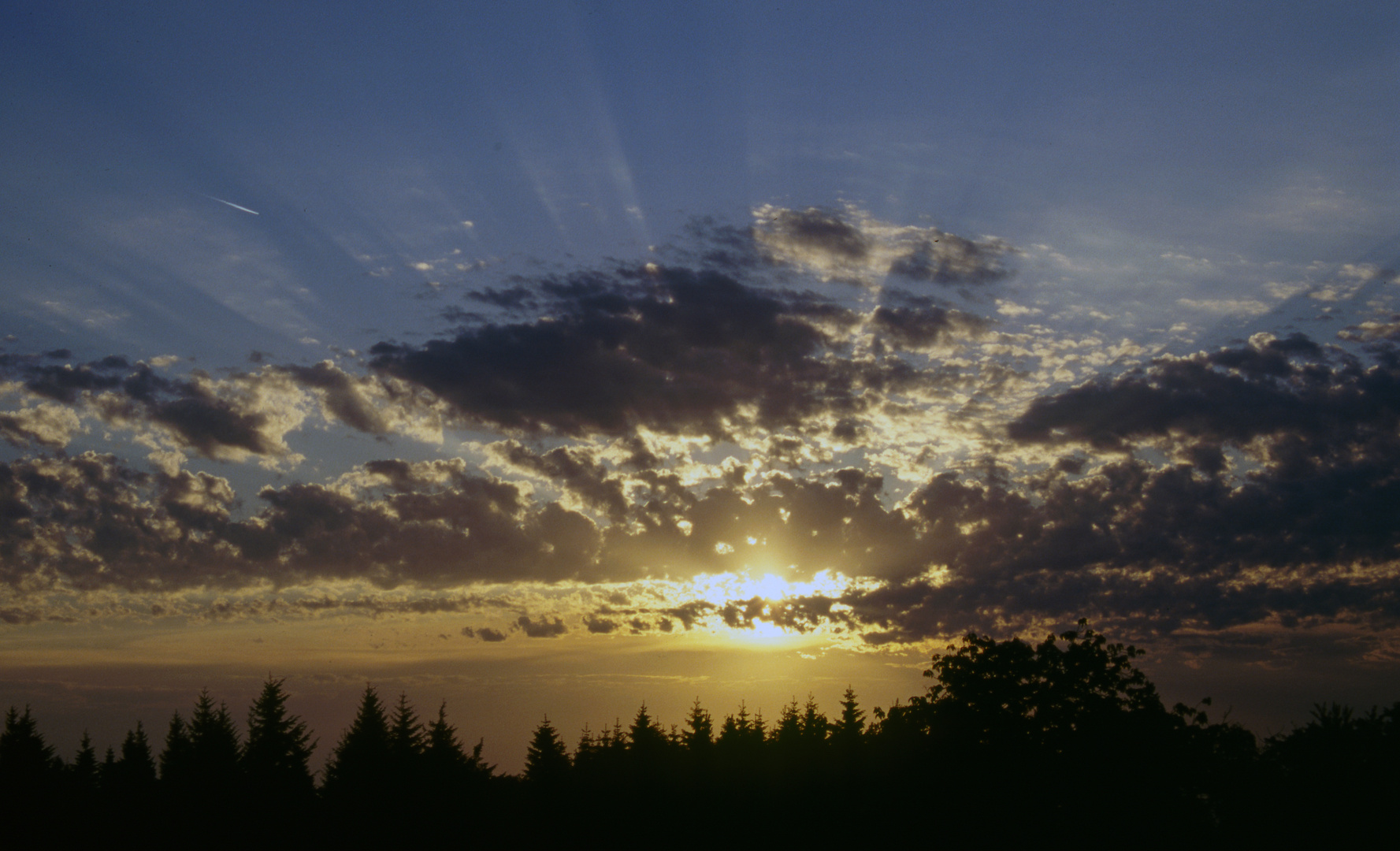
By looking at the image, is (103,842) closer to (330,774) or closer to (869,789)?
(330,774)

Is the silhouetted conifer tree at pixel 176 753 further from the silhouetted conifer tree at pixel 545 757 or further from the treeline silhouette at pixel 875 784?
the silhouetted conifer tree at pixel 545 757

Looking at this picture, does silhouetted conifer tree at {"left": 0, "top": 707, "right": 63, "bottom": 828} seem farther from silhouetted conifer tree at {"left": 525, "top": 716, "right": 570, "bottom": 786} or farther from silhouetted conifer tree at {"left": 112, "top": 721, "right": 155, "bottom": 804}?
silhouetted conifer tree at {"left": 525, "top": 716, "right": 570, "bottom": 786}

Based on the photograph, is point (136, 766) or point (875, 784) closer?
point (875, 784)

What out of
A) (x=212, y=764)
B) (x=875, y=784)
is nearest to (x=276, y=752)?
(x=212, y=764)

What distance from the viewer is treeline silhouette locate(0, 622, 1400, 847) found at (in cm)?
6338

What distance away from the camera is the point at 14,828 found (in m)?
69.9

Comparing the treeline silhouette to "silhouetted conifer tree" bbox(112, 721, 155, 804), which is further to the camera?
"silhouetted conifer tree" bbox(112, 721, 155, 804)

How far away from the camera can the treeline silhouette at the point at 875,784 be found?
63.4m

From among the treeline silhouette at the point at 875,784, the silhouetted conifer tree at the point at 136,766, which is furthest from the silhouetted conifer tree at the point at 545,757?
the silhouetted conifer tree at the point at 136,766

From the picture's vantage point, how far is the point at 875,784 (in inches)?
2744

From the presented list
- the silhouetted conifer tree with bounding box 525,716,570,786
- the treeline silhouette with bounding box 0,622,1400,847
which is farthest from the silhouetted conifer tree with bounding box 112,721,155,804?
the silhouetted conifer tree with bounding box 525,716,570,786

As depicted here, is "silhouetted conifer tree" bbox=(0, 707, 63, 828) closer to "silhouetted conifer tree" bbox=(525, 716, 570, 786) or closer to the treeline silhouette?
the treeline silhouette

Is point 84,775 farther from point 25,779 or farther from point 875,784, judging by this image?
point 875,784

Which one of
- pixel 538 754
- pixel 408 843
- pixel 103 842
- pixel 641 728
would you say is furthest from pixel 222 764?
pixel 641 728
